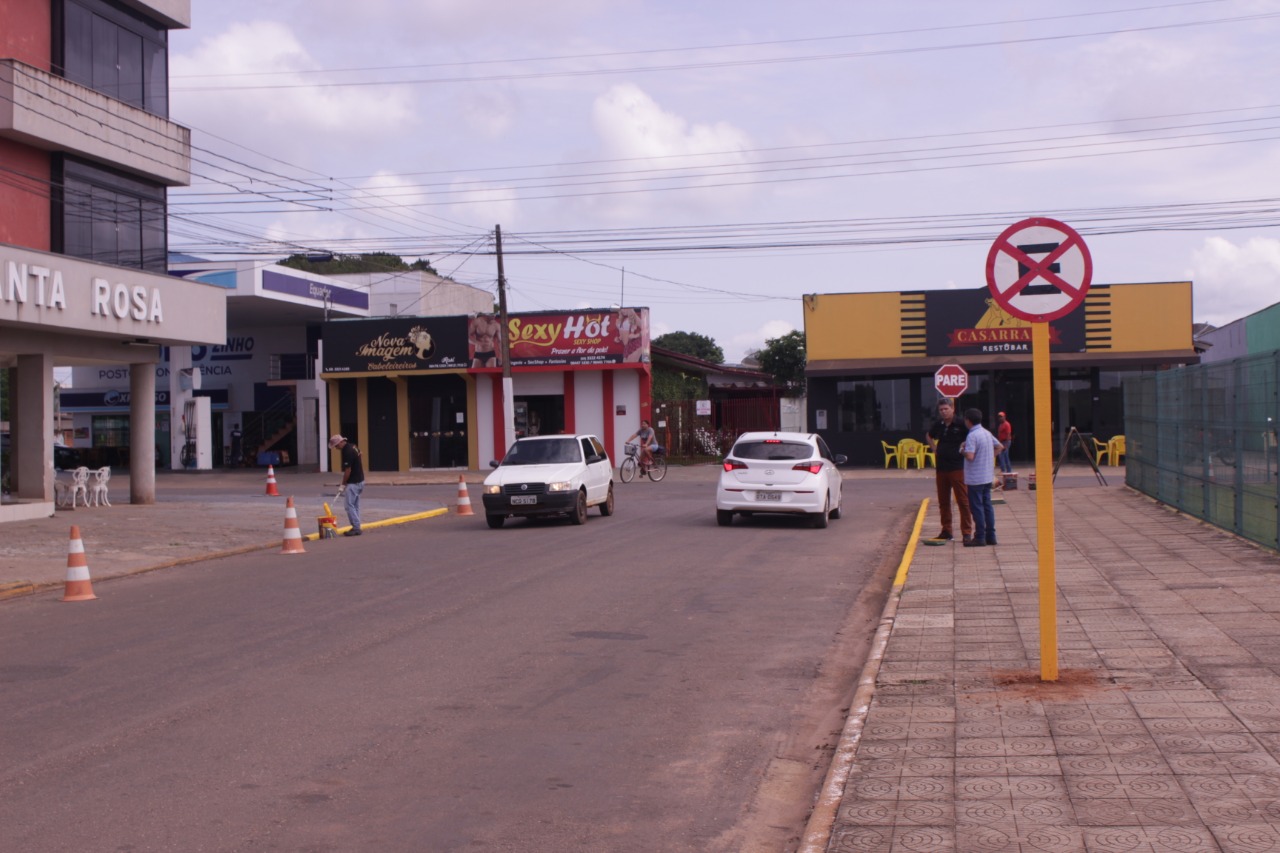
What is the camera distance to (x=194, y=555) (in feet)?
56.9

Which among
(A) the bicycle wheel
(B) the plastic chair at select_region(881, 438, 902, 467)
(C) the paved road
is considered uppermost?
(B) the plastic chair at select_region(881, 438, 902, 467)

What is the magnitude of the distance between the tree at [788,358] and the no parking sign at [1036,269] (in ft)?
206

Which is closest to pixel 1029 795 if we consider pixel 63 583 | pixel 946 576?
pixel 946 576

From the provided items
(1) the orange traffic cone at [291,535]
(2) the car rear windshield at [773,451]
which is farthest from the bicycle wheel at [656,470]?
(1) the orange traffic cone at [291,535]

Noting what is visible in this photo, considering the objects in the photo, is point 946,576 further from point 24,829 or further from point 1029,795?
point 24,829

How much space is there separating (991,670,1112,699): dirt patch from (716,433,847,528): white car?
11283mm

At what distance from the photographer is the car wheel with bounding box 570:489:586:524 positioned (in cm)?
2048

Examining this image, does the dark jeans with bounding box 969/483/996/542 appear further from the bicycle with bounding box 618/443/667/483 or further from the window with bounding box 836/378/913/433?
the window with bounding box 836/378/913/433

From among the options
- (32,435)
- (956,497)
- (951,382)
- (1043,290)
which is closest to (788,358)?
(951,382)

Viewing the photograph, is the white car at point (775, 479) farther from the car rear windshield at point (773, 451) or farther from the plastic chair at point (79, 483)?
the plastic chair at point (79, 483)

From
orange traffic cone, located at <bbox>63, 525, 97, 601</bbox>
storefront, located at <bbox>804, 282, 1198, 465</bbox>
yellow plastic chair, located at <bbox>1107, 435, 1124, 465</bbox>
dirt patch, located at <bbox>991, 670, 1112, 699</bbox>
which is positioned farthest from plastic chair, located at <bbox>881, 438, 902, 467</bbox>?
dirt patch, located at <bbox>991, 670, 1112, 699</bbox>

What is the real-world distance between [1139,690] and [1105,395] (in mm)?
35122

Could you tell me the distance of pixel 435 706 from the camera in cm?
771

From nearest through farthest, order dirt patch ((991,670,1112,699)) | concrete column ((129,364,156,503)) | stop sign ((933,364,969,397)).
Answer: dirt patch ((991,670,1112,699)) < stop sign ((933,364,969,397)) < concrete column ((129,364,156,503))
